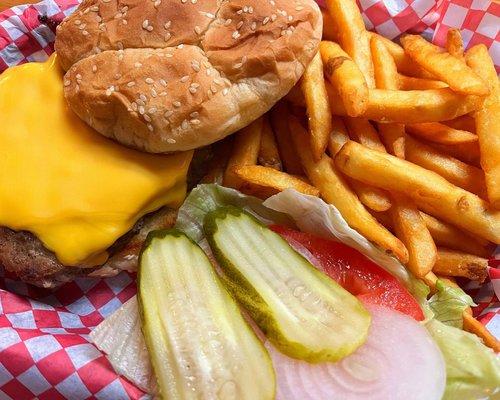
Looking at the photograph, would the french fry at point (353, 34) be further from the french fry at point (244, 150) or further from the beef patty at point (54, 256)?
the beef patty at point (54, 256)

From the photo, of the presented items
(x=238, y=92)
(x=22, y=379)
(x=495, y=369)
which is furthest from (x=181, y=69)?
(x=495, y=369)

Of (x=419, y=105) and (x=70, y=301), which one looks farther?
(x=70, y=301)

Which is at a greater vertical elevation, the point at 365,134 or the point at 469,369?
the point at 365,134

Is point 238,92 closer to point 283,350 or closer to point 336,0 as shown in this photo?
point 336,0

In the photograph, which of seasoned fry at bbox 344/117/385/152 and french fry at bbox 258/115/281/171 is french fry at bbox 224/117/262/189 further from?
seasoned fry at bbox 344/117/385/152

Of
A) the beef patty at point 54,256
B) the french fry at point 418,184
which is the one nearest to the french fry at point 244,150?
the beef patty at point 54,256

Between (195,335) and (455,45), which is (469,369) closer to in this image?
(195,335)

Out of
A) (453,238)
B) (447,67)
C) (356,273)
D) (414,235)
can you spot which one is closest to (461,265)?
(453,238)
